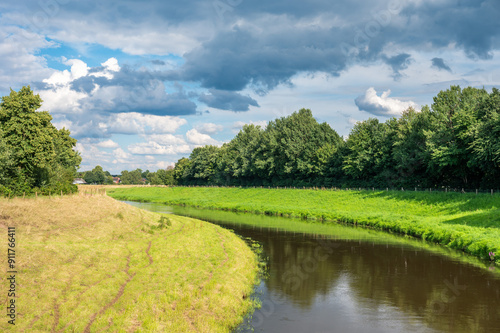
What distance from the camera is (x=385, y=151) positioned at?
85062 mm

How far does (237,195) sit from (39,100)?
62.0 m

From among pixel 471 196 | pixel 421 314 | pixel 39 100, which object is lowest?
pixel 421 314

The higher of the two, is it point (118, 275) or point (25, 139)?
point (25, 139)

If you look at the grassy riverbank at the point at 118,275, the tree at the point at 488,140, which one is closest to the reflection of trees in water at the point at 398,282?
the grassy riverbank at the point at 118,275

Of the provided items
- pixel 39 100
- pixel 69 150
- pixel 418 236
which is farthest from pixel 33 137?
pixel 418 236

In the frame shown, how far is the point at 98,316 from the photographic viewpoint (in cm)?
1894

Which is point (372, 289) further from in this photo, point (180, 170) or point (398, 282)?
point (180, 170)

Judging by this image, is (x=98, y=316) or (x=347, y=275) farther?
(x=347, y=275)

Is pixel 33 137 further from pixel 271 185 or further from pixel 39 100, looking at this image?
pixel 271 185

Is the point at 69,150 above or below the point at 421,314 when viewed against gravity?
above

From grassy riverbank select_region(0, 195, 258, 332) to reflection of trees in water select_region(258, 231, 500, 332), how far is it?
3.47 meters

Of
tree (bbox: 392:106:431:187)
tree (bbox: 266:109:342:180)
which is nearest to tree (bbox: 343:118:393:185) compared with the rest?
tree (bbox: 392:106:431:187)

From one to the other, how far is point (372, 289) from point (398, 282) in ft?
10.4

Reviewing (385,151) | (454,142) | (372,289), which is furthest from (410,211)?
(372,289)
